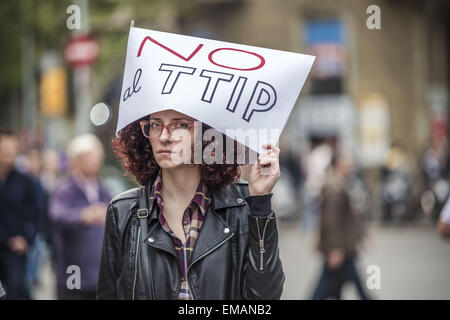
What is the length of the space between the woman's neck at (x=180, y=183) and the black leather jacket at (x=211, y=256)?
3.6 inches

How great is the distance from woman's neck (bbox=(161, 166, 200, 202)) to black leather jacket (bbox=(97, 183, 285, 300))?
0.09 meters

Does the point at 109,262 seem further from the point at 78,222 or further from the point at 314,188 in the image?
the point at 314,188

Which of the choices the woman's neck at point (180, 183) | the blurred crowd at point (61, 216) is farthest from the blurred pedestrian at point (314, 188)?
the woman's neck at point (180, 183)

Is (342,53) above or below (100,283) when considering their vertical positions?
above

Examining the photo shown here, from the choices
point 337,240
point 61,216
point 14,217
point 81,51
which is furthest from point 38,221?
point 81,51

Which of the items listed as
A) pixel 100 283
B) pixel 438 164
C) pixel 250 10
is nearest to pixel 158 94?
pixel 100 283

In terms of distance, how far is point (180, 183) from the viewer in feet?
10.6

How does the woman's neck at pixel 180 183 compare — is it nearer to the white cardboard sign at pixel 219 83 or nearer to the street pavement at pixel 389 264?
the white cardboard sign at pixel 219 83

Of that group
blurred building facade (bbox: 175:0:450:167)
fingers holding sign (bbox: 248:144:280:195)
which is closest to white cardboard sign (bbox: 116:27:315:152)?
fingers holding sign (bbox: 248:144:280:195)

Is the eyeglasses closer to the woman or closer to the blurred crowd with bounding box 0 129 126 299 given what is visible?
the woman

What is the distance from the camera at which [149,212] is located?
10.4 ft

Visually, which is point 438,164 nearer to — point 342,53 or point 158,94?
point 342,53
